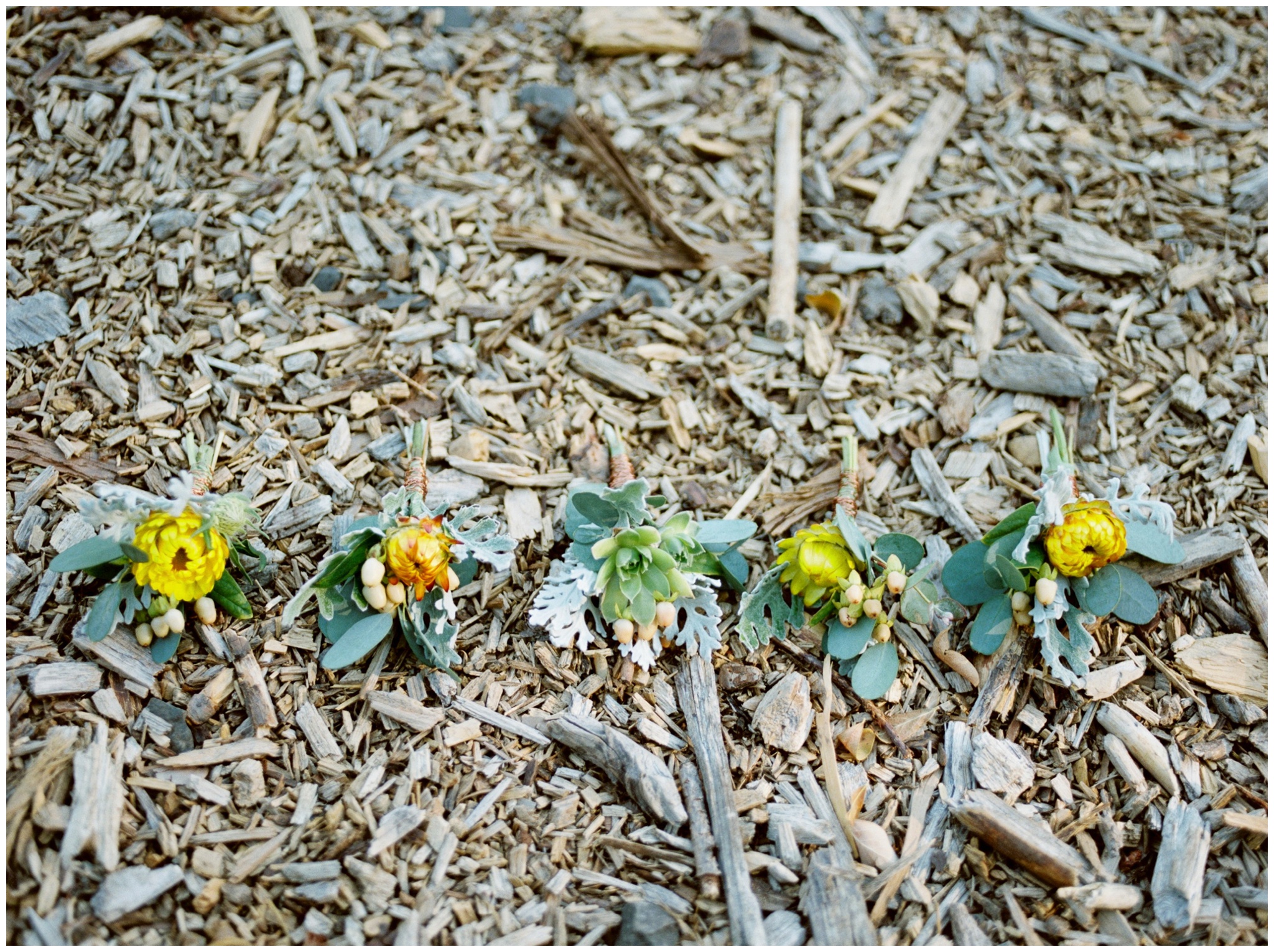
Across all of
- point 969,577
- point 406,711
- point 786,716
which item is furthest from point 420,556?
point 969,577

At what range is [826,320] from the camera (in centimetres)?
257

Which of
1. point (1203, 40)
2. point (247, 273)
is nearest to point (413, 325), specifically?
point (247, 273)

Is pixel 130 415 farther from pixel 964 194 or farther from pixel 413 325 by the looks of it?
pixel 964 194

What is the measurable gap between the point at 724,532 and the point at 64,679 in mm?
1335

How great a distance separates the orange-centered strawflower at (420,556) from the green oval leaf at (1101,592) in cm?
132

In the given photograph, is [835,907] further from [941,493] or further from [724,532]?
[941,493]

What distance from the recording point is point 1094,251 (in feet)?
8.65

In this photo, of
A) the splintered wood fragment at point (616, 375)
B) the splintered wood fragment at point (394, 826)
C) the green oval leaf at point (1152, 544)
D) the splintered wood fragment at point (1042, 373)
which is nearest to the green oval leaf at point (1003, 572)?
the green oval leaf at point (1152, 544)

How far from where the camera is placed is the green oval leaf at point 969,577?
207cm

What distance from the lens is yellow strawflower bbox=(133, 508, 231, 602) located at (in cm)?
180

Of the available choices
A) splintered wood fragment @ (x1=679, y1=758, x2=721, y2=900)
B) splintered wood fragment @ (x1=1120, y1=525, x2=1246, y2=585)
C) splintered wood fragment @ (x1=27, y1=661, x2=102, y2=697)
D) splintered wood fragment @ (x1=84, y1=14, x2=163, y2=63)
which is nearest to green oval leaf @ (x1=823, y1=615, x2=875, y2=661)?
splintered wood fragment @ (x1=679, y1=758, x2=721, y2=900)

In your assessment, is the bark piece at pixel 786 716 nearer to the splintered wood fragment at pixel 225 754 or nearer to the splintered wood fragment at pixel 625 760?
the splintered wood fragment at pixel 625 760

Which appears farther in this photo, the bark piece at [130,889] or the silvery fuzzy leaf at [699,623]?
the silvery fuzzy leaf at [699,623]

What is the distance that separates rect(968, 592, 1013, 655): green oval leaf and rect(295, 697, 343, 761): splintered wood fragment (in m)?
1.24
